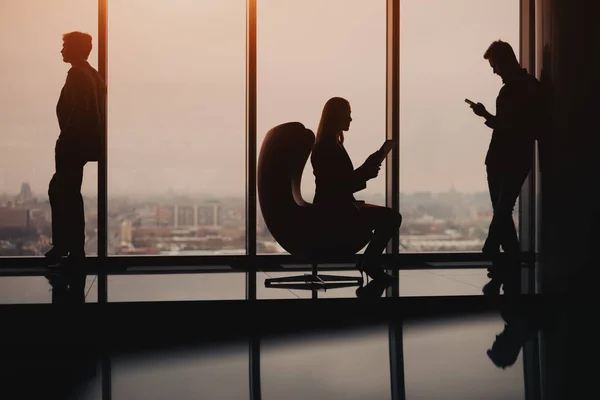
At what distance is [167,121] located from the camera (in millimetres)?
6332

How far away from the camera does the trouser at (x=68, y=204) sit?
5492 millimetres

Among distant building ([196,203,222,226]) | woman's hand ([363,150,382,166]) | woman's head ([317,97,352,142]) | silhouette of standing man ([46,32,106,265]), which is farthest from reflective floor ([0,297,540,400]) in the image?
distant building ([196,203,222,226])

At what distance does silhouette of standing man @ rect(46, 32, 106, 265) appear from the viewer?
5418 mm

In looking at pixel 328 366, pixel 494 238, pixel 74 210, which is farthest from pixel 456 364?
pixel 74 210

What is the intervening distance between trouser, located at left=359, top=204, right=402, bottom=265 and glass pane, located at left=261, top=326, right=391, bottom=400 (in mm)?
1153

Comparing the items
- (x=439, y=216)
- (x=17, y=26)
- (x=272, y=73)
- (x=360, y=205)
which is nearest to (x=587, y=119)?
(x=360, y=205)

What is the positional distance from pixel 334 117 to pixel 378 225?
0.77m

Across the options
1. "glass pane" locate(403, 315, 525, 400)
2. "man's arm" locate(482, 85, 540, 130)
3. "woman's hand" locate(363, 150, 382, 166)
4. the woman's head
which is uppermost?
"man's arm" locate(482, 85, 540, 130)

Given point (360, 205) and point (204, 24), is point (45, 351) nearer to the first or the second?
point (360, 205)

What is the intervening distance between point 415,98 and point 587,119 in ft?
7.13

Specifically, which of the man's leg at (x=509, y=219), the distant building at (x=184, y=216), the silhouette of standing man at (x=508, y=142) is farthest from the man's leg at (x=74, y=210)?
the man's leg at (x=509, y=219)

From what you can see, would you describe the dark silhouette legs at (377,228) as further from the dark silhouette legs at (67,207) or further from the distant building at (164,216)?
the dark silhouette legs at (67,207)

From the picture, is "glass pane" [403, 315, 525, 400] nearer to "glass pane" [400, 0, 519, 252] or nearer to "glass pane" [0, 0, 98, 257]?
"glass pane" [400, 0, 519, 252]

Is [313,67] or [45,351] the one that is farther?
[313,67]
